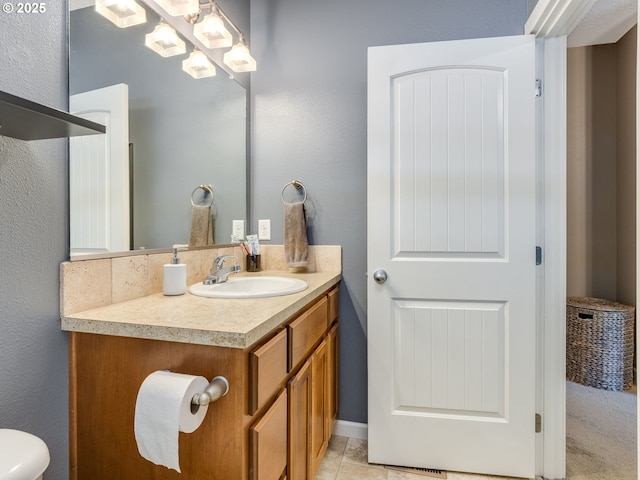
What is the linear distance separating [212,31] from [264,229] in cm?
97

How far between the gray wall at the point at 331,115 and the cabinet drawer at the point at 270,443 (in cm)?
86

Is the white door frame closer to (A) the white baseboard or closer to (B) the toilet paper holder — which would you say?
(A) the white baseboard

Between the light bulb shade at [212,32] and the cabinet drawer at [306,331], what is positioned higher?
the light bulb shade at [212,32]

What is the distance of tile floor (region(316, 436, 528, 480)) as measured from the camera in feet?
4.94

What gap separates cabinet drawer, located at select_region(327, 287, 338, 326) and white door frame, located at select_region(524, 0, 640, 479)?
940mm

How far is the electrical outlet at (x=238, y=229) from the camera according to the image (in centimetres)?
180

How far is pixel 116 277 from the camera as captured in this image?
1.06m

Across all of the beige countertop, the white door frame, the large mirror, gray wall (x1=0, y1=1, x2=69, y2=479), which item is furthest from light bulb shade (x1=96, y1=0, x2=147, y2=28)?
the white door frame

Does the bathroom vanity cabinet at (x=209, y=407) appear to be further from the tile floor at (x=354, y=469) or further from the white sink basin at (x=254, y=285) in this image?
the tile floor at (x=354, y=469)

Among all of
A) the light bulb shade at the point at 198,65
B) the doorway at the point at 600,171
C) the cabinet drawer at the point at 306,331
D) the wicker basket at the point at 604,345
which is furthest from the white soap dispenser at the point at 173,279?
the doorway at the point at 600,171

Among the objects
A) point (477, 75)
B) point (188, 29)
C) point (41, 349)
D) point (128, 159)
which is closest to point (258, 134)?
point (188, 29)

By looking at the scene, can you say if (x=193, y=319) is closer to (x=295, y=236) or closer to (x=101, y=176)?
(x=101, y=176)

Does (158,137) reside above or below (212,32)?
below

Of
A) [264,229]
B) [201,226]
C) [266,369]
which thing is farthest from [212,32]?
[266,369]
